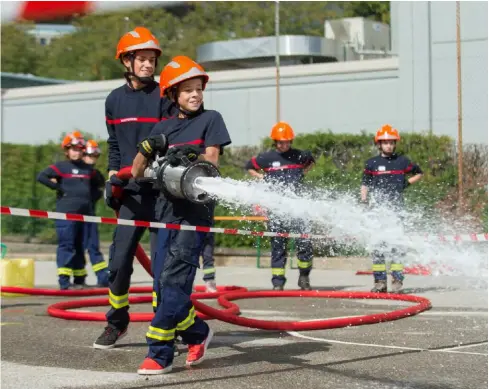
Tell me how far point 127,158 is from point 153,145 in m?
1.10

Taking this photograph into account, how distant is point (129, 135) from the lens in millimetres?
6621

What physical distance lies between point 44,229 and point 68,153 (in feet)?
31.3

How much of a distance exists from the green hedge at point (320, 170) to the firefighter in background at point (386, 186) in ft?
10.7

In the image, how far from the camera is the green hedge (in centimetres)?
1603

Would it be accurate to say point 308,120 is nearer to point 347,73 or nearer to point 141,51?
point 347,73

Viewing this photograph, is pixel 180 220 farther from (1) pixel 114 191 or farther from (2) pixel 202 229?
(1) pixel 114 191

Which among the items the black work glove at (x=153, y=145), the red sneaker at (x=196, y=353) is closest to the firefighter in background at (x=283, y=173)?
the red sneaker at (x=196, y=353)

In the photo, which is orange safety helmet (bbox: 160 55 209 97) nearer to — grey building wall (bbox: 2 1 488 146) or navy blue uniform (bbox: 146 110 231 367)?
navy blue uniform (bbox: 146 110 231 367)

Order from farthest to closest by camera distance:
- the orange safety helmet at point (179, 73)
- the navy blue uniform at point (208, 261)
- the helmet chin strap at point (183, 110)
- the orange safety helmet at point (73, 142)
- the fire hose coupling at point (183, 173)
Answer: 1. the orange safety helmet at point (73, 142)
2. the navy blue uniform at point (208, 261)
3. the helmet chin strap at point (183, 110)
4. the orange safety helmet at point (179, 73)
5. the fire hose coupling at point (183, 173)

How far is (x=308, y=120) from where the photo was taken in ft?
70.5

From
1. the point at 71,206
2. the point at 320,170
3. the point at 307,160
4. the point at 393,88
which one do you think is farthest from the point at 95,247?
the point at 393,88

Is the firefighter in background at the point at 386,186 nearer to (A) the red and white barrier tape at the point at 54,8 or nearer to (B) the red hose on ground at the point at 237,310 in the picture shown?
(B) the red hose on ground at the point at 237,310

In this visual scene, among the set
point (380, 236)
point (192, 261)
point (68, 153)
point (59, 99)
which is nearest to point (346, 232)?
point (380, 236)

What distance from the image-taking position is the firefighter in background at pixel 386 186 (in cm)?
1094
